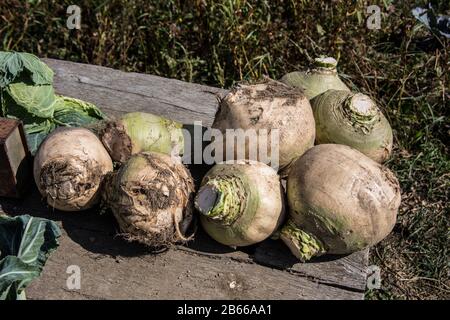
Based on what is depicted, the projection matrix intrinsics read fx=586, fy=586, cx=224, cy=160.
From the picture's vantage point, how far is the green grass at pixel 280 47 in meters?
3.73

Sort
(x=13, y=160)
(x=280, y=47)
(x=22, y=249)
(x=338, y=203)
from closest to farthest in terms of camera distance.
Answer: (x=338, y=203) < (x=22, y=249) < (x=13, y=160) < (x=280, y=47)

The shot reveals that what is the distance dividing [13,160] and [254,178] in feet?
3.70

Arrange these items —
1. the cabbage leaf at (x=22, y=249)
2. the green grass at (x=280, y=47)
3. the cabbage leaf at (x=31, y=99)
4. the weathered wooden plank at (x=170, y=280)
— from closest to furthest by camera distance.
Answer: the cabbage leaf at (x=22, y=249) → the weathered wooden plank at (x=170, y=280) → the cabbage leaf at (x=31, y=99) → the green grass at (x=280, y=47)

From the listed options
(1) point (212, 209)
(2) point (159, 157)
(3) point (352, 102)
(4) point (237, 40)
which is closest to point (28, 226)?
(2) point (159, 157)

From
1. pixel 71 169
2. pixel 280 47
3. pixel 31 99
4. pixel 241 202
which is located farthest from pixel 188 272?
pixel 280 47

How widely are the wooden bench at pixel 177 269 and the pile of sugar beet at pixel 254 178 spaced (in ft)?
0.36

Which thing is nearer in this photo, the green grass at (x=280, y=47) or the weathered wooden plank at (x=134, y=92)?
the weathered wooden plank at (x=134, y=92)

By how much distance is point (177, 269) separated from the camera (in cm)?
258

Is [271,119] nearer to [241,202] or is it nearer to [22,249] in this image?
[241,202]

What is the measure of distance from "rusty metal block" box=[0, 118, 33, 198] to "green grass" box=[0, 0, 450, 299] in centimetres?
142

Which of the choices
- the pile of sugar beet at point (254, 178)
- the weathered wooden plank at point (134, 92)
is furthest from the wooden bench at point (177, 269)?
the weathered wooden plank at point (134, 92)

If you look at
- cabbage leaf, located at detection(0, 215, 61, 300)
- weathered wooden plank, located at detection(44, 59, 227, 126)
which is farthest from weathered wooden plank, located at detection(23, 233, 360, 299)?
weathered wooden plank, located at detection(44, 59, 227, 126)

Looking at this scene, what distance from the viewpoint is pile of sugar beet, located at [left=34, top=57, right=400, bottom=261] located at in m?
2.41

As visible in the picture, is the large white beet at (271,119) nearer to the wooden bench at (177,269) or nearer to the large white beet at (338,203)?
the large white beet at (338,203)
